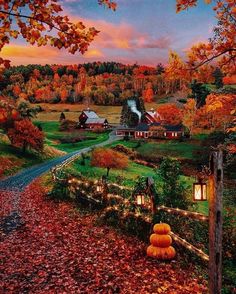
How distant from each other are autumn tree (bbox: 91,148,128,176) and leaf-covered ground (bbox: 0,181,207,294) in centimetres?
2631

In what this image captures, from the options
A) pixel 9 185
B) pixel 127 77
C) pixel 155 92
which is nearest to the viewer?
pixel 9 185

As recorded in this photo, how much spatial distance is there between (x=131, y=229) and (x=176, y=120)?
52.5 m

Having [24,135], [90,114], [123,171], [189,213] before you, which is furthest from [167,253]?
[90,114]

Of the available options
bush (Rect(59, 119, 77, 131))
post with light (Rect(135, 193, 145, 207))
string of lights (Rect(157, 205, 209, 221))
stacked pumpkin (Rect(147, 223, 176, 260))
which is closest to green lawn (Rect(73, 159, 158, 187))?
bush (Rect(59, 119, 77, 131))

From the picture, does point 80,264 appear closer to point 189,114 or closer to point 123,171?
point 123,171

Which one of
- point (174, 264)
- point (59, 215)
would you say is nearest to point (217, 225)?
point (174, 264)

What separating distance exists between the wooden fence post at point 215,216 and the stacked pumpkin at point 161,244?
2.95 metres

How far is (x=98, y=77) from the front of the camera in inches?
4075

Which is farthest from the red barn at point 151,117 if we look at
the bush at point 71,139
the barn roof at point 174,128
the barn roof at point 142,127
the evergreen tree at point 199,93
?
the bush at point 71,139

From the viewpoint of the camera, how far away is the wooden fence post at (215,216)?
22.3 ft

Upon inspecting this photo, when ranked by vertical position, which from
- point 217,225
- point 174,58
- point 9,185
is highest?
point 174,58

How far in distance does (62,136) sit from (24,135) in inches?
509

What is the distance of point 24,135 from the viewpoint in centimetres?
4431

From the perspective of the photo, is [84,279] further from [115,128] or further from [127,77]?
[127,77]
